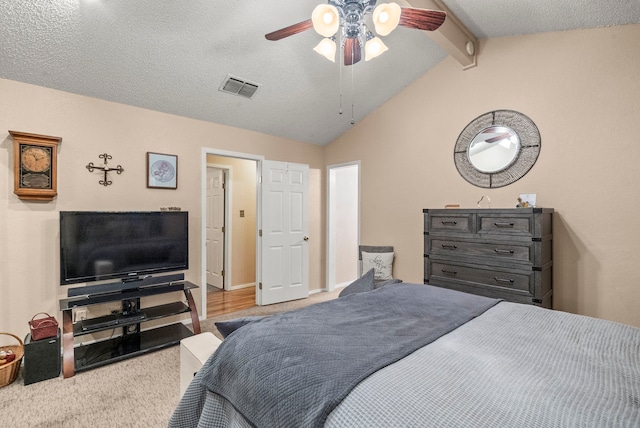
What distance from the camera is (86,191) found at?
9.95 feet

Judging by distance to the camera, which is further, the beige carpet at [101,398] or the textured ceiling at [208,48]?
the textured ceiling at [208,48]

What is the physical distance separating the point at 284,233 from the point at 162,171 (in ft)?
5.99

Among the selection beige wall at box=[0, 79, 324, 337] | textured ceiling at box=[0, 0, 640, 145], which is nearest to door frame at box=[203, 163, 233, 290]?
beige wall at box=[0, 79, 324, 337]

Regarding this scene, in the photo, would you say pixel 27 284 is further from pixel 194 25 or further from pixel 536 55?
pixel 536 55

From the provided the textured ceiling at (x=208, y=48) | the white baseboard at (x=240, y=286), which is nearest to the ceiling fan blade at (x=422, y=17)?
the textured ceiling at (x=208, y=48)

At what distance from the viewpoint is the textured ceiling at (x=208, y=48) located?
7.75 ft

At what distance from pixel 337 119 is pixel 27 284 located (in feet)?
12.7

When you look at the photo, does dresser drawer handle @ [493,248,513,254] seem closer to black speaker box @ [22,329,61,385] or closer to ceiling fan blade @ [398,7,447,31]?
ceiling fan blade @ [398,7,447,31]

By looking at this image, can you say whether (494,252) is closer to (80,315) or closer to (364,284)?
(364,284)

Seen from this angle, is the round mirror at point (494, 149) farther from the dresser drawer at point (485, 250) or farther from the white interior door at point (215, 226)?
the white interior door at point (215, 226)

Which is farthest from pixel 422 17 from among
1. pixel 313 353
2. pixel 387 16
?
pixel 313 353

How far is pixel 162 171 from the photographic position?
3.47 meters

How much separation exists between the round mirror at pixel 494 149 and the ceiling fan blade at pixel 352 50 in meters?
1.89

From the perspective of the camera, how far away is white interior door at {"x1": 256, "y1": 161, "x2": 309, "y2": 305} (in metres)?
4.40
